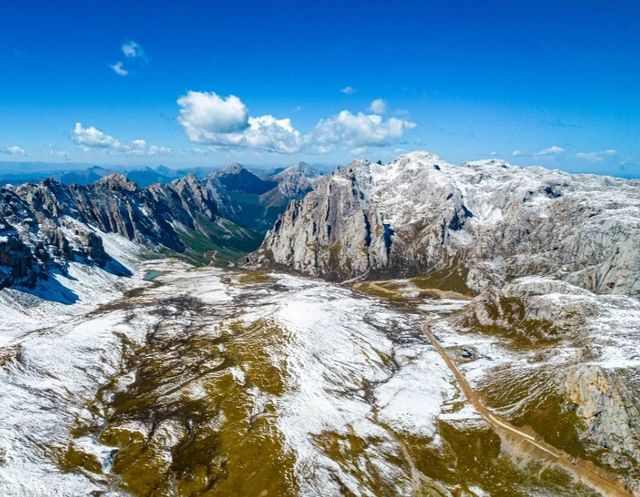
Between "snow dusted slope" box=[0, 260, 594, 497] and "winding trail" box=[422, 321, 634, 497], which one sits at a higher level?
"winding trail" box=[422, 321, 634, 497]

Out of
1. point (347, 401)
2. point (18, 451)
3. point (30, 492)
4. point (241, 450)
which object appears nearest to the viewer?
point (30, 492)

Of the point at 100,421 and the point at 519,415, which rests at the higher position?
the point at 519,415

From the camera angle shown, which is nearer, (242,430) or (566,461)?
(566,461)

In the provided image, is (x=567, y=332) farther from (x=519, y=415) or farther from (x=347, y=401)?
(x=347, y=401)

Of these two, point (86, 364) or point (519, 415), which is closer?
point (519, 415)

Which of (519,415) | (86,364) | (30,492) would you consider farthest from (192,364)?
(519,415)

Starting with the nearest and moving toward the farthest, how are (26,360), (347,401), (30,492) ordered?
(30,492) → (347,401) → (26,360)

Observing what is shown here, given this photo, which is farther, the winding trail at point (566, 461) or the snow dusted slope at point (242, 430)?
the snow dusted slope at point (242, 430)

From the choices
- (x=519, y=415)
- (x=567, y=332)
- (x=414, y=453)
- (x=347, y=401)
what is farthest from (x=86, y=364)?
(x=567, y=332)

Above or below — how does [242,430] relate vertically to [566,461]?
below

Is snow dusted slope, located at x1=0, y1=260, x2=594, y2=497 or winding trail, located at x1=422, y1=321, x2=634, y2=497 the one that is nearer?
winding trail, located at x1=422, y1=321, x2=634, y2=497

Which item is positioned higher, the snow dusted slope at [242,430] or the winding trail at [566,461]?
the winding trail at [566,461]
